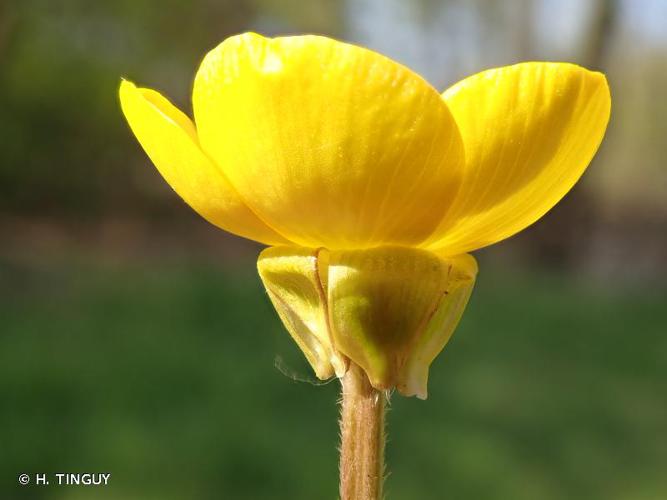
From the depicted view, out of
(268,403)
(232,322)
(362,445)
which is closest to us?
(362,445)

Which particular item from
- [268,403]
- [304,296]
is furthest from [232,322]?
[304,296]

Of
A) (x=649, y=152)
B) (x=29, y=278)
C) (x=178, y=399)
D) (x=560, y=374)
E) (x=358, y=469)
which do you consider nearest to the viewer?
(x=358, y=469)

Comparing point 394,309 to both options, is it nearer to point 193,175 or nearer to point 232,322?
point 193,175

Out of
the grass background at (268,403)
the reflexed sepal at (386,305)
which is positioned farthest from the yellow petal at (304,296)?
the grass background at (268,403)

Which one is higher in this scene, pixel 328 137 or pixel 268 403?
→ pixel 328 137

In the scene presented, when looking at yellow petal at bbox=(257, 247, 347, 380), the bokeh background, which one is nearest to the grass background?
the bokeh background

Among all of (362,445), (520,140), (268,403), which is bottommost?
(268,403)

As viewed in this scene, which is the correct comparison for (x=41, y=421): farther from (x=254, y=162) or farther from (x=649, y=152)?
(x=649, y=152)

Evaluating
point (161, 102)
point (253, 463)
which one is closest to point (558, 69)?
point (161, 102)
